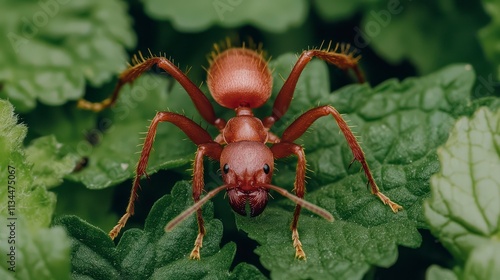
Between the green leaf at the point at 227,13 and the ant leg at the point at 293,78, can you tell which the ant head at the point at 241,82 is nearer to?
the ant leg at the point at 293,78

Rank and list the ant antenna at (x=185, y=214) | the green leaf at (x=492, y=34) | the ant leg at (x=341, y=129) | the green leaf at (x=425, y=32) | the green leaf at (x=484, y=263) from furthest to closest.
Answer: the green leaf at (x=425, y=32) < the green leaf at (x=492, y=34) < the ant leg at (x=341, y=129) < the ant antenna at (x=185, y=214) < the green leaf at (x=484, y=263)

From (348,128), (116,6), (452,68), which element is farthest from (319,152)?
(116,6)

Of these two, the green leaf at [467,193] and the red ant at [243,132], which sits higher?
the red ant at [243,132]

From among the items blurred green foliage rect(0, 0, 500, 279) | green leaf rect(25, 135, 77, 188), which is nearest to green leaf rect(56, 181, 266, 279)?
blurred green foliage rect(0, 0, 500, 279)

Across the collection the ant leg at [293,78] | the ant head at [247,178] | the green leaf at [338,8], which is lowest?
the ant head at [247,178]

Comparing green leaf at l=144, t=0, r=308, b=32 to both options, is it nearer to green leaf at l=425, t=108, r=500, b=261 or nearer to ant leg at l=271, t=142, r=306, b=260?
ant leg at l=271, t=142, r=306, b=260

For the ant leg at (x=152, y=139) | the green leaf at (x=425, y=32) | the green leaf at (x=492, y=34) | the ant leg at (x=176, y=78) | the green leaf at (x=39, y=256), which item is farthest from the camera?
the green leaf at (x=425, y=32)

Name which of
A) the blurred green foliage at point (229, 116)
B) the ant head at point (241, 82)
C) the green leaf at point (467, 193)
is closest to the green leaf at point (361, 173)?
the blurred green foliage at point (229, 116)

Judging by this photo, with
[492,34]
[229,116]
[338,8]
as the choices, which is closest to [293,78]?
[229,116]
